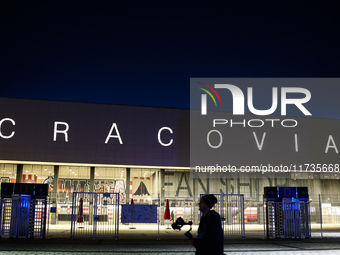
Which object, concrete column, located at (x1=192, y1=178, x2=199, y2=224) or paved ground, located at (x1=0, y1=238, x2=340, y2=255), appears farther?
concrete column, located at (x1=192, y1=178, x2=199, y2=224)

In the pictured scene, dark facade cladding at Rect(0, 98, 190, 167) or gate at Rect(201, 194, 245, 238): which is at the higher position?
dark facade cladding at Rect(0, 98, 190, 167)

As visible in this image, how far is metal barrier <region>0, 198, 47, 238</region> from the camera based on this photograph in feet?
60.1

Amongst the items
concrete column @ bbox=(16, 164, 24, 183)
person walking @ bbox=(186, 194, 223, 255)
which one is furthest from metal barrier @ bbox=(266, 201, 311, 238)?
concrete column @ bbox=(16, 164, 24, 183)

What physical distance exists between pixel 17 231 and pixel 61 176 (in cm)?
1471

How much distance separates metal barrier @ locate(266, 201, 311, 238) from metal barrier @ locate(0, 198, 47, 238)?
11555 millimetres

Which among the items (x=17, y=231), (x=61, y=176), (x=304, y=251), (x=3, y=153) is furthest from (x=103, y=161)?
(x=304, y=251)

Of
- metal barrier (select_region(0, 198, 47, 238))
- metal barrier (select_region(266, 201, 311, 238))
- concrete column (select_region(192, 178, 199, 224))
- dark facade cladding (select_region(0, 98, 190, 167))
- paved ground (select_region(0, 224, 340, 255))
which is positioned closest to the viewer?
paved ground (select_region(0, 224, 340, 255))

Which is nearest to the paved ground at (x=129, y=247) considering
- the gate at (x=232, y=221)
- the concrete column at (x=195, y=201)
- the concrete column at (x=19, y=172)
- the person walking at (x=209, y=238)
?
the gate at (x=232, y=221)

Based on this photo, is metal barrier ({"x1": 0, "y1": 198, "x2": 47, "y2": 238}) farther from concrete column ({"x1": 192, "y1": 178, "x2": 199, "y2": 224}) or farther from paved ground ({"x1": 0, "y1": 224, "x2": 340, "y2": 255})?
concrete column ({"x1": 192, "y1": 178, "x2": 199, "y2": 224})

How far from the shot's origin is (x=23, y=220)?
18375 mm

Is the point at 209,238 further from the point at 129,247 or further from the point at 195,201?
the point at 195,201

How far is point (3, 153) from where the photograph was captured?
2952 cm

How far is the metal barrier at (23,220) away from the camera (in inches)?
721

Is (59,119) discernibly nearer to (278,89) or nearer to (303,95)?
(278,89)
